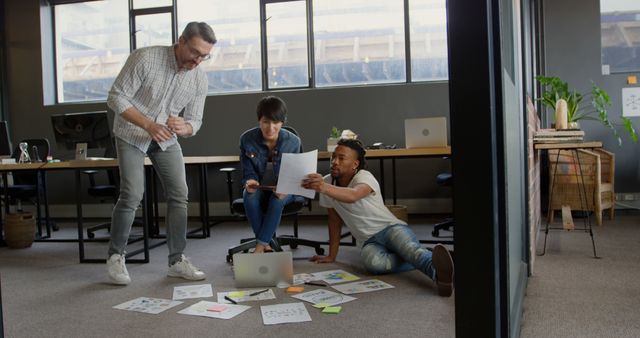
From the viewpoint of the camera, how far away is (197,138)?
6.04 meters

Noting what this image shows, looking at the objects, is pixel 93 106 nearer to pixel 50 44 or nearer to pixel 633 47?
pixel 50 44

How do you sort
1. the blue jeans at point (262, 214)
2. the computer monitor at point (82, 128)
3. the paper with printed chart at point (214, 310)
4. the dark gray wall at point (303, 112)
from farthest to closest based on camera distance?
the dark gray wall at point (303, 112), the computer monitor at point (82, 128), the blue jeans at point (262, 214), the paper with printed chart at point (214, 310)

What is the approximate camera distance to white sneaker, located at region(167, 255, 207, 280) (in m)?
2.92

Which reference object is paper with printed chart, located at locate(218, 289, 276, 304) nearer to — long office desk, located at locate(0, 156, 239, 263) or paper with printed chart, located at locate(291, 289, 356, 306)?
paper with printed chart, located at locate(291, 289, 356, 306)

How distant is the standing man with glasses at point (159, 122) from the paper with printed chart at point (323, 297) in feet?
2.38

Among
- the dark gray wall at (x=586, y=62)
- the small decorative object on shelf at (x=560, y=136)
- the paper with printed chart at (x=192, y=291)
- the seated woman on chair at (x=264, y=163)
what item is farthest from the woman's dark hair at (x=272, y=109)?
the dark gray wall at (x=586, y=62)

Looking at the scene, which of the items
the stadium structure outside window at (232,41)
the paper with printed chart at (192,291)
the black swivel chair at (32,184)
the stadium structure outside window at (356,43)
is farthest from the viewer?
the stadium structure outside window at (232,41)

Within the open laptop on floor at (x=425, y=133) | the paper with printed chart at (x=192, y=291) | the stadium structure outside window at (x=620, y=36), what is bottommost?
the paper with printed chart at (x=192, y=291)

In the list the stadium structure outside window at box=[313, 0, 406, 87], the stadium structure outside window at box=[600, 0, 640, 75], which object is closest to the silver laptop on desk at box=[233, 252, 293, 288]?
the stadium structure outside window at box=[313, 0, 406, 87]

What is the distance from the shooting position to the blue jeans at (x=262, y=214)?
3.17 meters

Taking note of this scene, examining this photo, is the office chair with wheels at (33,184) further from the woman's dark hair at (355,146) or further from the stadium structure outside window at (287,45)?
the woman's dark hair at (355,146)

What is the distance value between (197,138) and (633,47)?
4.57 meters

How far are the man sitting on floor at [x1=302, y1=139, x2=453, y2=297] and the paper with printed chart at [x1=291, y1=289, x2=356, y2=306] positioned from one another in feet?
1.34

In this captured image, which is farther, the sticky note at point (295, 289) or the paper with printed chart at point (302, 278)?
the paper with printed chart at point (302, 278)
